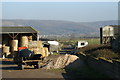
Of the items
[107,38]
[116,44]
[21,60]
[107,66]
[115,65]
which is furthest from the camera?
[107,38]

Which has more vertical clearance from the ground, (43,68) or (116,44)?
(116,44)

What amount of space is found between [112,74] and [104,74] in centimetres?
206

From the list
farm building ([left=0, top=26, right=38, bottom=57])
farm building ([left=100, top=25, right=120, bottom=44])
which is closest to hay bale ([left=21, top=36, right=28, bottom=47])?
farm building ([left=0, top=26, right=38, bottom=57])

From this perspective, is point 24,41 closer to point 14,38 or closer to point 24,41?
point 24,41

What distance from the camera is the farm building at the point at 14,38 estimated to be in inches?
1834

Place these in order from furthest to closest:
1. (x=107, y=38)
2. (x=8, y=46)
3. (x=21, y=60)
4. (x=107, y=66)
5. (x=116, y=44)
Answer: (x=107, y=38) < (x=8, y=46) < (x=21, y=60) < (x=116, y=44) < (x=107, y=66)

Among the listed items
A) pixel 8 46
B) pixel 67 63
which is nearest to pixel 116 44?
pixel 67 63

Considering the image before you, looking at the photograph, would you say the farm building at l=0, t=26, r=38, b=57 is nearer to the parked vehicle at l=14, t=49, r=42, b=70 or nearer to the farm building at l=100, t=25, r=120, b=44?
the parked vehicle at l=14, t=49, r=42, b=70

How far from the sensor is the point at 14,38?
49406 mm

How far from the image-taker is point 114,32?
6756 centimetres

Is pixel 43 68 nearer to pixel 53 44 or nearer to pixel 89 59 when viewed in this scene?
pixel 89 59

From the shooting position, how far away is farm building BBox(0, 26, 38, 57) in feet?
153

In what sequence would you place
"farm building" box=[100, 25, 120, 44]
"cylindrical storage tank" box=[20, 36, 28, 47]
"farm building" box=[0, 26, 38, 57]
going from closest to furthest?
"farm building" box=[0, 26, 38, 57] → "cylindrical storage tank" box=[20, 36, 28, 47] → "farm building" box=[100, 25, 120, 44]

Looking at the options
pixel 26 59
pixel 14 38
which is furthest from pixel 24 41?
pixel 26 59
